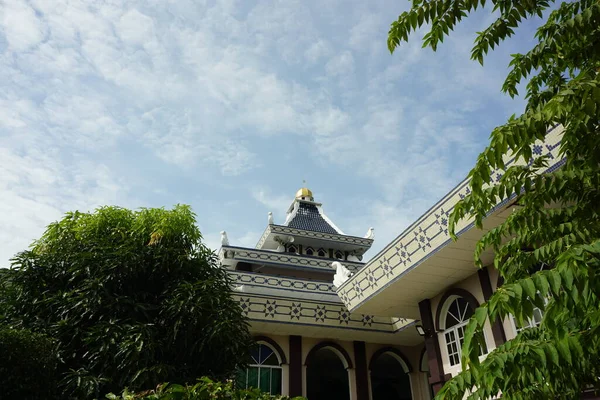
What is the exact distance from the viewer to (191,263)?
7.46 metres

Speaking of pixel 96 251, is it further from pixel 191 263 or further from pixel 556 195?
pixel 556 195

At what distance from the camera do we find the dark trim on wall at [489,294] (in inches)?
287

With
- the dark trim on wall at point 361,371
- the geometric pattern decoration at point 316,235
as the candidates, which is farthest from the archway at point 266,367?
the geometric pattern decoration at point 316,235

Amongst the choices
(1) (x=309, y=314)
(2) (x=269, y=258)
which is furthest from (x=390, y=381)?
(1) (x=309, y=314)

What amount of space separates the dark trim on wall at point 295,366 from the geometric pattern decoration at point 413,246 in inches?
76.8

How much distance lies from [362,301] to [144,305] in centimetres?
423

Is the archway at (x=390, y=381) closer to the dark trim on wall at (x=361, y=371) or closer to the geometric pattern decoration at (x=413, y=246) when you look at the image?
the dark trim on wall at (x=361, y=371)

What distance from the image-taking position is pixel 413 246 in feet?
24.9

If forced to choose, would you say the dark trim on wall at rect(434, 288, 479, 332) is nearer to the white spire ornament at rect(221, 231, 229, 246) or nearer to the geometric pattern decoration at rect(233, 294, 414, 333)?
the geometric pattern decoration at rect(233, 294, 414, 333)

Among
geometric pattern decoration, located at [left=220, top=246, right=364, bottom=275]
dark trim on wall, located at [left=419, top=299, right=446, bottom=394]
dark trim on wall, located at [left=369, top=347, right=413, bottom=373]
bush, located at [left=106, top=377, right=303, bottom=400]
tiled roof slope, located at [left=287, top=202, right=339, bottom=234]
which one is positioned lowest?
bush, located at [left=106, top=377, right=303, bottom=400]

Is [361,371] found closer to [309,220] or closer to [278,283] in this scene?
[278,283]

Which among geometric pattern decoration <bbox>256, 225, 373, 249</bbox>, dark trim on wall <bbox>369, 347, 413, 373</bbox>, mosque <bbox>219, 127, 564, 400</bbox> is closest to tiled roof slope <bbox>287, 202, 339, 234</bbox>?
Result: geometric pattern decoration <bbox>256, 225, 373, 249</bbox>

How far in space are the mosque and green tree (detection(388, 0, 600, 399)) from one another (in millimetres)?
2515

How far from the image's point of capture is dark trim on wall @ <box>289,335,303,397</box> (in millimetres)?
10555
